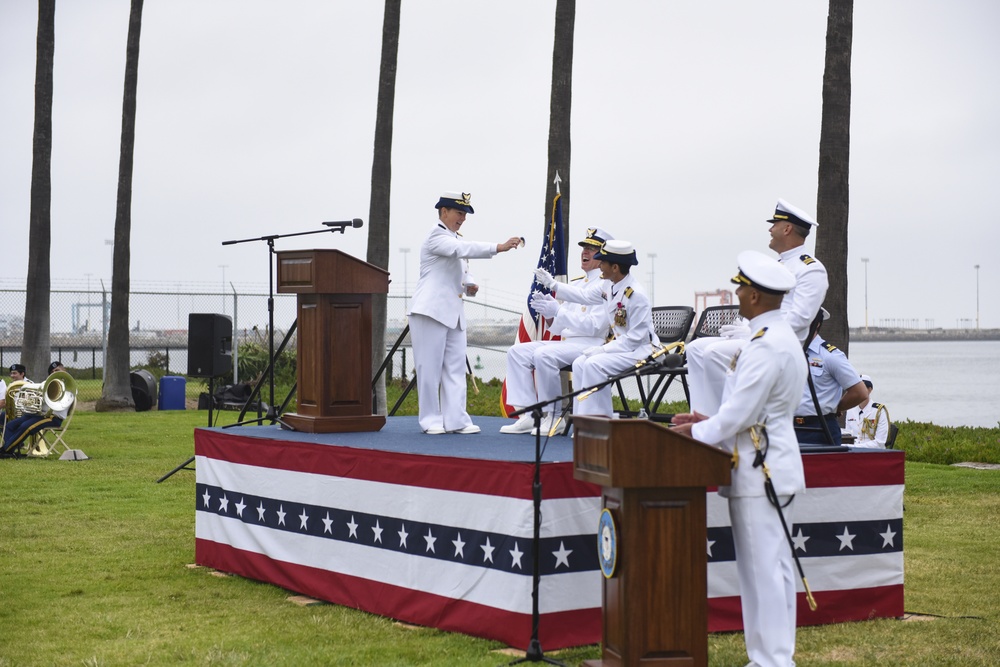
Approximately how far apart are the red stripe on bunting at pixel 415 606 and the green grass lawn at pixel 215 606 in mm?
78

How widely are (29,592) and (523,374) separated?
12.3 feet

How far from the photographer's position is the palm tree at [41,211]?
22.9m

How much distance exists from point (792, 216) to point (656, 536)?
8.60 feet

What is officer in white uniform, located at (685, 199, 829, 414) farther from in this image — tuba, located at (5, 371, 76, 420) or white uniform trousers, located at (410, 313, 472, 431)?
tuba, located at (5, 371, 76, 420)

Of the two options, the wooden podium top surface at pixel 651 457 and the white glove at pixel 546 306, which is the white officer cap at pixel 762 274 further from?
the white glove at pixel 546 306

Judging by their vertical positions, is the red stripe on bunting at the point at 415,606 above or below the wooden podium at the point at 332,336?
below

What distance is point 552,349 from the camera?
8.51 metres

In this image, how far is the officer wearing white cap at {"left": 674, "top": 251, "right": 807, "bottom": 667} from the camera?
201 inches

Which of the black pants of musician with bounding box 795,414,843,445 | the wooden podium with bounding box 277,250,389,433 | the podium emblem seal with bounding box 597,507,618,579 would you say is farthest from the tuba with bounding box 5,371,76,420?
the podium emblem seal with bounding box 597,507,618,579

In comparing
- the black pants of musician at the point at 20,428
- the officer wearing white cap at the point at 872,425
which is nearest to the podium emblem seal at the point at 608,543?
the officer wearing white cap at the point at 872,425

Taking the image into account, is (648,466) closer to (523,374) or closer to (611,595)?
(611,595)

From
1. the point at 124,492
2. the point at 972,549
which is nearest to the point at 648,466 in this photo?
the point at 972,549

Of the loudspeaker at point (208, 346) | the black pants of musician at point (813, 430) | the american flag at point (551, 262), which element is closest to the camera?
the black pants of musician at point (813, 430)

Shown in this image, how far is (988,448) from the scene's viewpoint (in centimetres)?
1609
